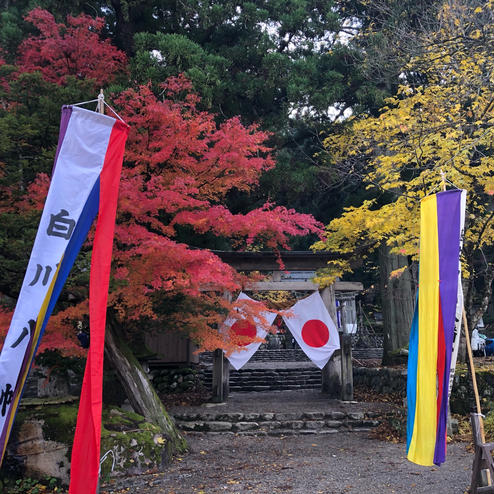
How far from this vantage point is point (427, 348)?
4.95 meters

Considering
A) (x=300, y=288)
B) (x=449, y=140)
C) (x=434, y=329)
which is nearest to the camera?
(x=434, y=329)

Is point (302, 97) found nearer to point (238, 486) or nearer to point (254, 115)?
point (254, 115)

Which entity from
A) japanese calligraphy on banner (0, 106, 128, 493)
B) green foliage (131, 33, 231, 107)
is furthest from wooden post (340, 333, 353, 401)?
japanese calligraphy on banner (0, 106, 128, 493)

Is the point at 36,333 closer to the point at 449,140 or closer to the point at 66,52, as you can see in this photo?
the point at 449,140

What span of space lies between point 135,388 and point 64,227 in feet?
15.8

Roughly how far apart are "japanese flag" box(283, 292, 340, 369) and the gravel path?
3260 millimetres

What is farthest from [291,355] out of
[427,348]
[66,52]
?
[427,348]

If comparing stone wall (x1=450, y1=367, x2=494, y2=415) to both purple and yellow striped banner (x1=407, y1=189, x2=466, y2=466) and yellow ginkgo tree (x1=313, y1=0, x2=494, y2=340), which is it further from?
purple and yellow striped banner (x1=407, y1=189, x2=466, y2=466)

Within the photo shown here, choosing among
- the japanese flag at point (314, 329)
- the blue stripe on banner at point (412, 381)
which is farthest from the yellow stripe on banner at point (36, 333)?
the japanese flag at point (314, 329)

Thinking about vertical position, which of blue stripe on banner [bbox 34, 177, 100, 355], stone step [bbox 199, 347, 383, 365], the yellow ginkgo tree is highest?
the yellow ginkgo tree

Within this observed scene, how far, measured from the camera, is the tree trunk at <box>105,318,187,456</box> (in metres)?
8.03

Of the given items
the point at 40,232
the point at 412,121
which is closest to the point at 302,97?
the point at 412,121

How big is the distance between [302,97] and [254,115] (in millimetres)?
1418

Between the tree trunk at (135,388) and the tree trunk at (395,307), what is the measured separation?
7876 mm
